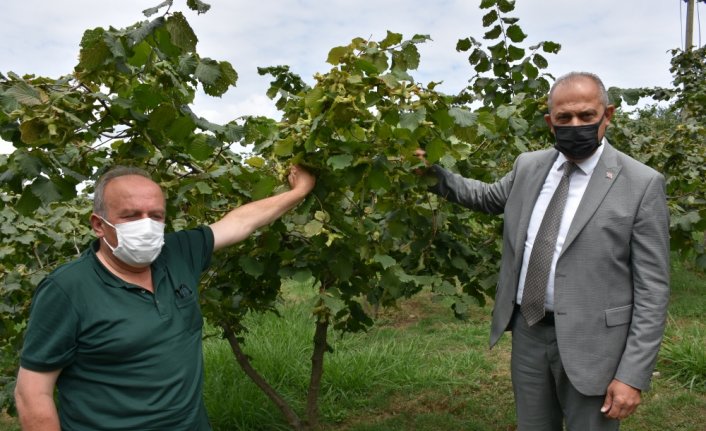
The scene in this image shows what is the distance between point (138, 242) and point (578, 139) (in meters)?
1.42

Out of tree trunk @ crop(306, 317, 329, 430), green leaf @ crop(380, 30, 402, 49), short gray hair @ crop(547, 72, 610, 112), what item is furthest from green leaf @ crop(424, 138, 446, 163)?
tree trunk @ crop(306, 317, 329, 430)

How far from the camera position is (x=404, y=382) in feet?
16.2

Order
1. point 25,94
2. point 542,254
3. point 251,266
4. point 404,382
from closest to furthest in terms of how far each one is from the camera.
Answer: point 25,94 → point 542,254 → point 251,266 → point 404,382

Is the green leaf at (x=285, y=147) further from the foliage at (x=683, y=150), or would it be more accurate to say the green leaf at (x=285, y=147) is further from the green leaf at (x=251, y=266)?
the foliage at (x=683, y=150)

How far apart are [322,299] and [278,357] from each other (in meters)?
2.90

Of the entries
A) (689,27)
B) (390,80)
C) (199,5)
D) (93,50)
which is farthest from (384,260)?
(689,27)

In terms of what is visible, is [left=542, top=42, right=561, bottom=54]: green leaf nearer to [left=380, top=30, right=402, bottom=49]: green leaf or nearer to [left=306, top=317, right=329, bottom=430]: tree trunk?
[left=380, top=30, right=402, bottom=49]: green leaf

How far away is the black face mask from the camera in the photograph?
2.02m

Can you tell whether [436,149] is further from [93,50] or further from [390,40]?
[93,50]

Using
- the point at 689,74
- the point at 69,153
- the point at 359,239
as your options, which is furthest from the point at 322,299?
the point at 689,74

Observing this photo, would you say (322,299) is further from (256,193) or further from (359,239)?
(256,193)

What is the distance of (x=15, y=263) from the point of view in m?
3.47

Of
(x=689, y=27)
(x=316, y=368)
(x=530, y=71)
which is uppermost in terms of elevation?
(x=689, y=27)

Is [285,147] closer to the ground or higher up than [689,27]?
closer to the ground
